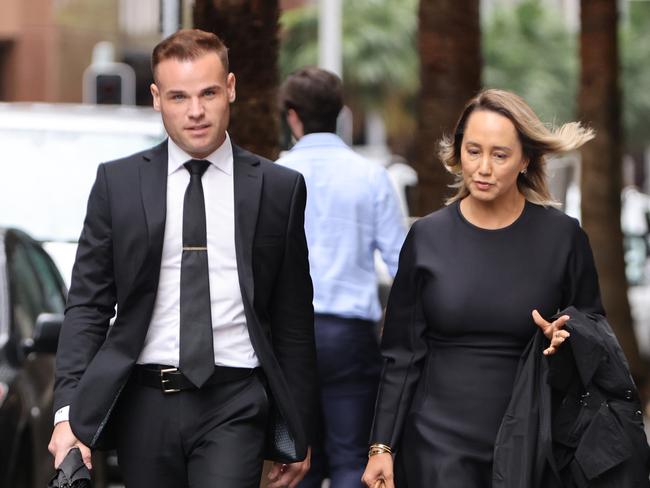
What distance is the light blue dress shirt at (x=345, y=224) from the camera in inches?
245

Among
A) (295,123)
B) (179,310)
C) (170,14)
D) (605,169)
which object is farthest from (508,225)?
(605,169)

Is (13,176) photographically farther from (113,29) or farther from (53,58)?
(113,29)

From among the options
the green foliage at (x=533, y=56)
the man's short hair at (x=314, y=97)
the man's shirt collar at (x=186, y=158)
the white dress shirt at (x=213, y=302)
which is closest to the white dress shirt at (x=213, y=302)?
the white dress shirt at (x=213, y=302)

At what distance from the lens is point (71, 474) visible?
4.29 m

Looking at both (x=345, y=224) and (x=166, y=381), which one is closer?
(x=166, y=381)

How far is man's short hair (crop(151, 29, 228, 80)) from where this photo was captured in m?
4.47

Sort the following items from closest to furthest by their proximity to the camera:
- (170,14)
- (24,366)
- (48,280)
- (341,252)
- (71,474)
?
(71,474) < (341,252) < (24,366) < (48,280) < (170,14)

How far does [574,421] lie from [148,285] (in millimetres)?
1284

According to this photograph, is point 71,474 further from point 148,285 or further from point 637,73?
point 637,73

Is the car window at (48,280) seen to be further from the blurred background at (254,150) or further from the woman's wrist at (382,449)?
the woman's wrist at (382,449)

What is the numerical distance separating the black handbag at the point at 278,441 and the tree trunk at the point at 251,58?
277cm

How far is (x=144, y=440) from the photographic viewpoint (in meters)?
4.44

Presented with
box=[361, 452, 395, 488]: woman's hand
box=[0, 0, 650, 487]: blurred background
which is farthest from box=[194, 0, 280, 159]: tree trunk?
box=[361, 452, 395, 488]: woman's hand

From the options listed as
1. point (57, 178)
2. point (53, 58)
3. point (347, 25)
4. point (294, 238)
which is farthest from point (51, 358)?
point (347, 25)
